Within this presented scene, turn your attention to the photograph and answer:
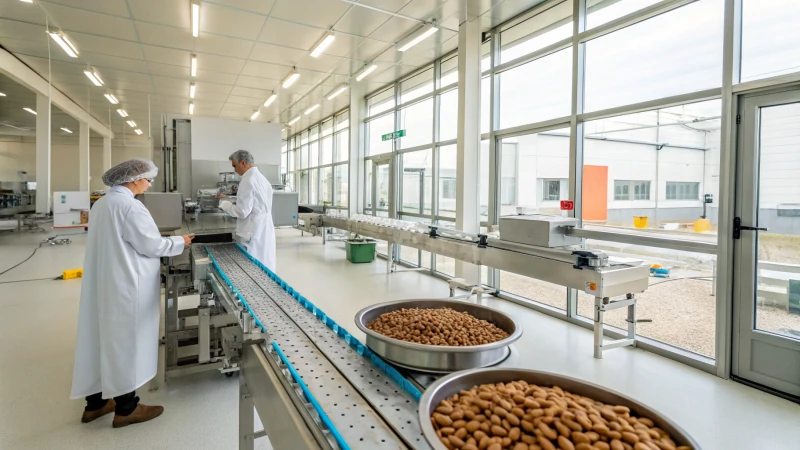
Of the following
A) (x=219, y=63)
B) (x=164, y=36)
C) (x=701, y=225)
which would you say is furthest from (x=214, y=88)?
(x=701, y=225)

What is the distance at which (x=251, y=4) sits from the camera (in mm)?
4305

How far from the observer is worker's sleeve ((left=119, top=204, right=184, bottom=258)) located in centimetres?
204

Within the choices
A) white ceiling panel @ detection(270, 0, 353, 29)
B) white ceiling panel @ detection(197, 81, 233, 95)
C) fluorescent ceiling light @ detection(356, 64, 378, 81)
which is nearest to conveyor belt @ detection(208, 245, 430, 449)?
white ceiling panel @ detection(270, 0, 353, 29)

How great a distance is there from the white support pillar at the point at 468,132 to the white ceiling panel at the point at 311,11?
1.43 metres

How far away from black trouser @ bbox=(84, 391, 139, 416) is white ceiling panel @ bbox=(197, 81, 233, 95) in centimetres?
655

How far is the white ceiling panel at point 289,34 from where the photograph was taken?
15.8 feet

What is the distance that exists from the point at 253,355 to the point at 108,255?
4.34ft

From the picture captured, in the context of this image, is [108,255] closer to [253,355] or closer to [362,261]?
A: [253,355]

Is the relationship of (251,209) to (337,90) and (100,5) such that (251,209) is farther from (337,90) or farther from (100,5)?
(337,90)

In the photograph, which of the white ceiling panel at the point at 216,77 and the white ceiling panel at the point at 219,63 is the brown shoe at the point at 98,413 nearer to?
the white ceiling panel at the point at 219,63

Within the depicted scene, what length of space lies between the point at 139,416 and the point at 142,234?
3.21ft

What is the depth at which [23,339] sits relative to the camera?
3.23 meters

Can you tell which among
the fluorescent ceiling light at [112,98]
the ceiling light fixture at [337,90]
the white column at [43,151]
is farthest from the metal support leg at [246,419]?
the fluorescent ceiling light at [112,98]

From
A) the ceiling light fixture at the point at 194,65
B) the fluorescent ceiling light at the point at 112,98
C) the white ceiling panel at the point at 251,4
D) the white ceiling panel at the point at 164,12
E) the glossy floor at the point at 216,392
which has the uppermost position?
the fluorescent ceiling light at the point at 112,98
